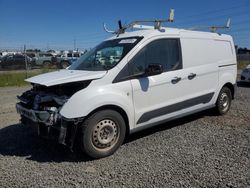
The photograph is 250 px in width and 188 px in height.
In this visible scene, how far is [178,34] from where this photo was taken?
18.2 feet

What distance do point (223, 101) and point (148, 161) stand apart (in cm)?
336

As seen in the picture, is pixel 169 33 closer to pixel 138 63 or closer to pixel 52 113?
pixel 138 63

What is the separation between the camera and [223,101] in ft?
22.0

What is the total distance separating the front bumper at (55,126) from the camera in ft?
13.3

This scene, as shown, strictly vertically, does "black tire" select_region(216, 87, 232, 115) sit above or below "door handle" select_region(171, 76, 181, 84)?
below

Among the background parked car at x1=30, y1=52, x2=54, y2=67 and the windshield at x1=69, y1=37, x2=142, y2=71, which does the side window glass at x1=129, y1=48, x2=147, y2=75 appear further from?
the background parked car at x1=30, y1=52, x2=54, y2=67

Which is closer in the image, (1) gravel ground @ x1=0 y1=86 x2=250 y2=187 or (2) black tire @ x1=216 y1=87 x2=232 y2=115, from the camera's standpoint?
(1) gravel ground @ x1=0 y1=86 x2=250 y2=187

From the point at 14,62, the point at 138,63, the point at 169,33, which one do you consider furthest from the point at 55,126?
the point at 14,62

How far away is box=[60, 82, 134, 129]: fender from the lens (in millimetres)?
4027

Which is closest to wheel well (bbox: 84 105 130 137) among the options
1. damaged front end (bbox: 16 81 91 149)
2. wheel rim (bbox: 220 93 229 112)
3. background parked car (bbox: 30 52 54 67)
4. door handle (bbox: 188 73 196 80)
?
damaged front end (bbox: 16 81 91 149)

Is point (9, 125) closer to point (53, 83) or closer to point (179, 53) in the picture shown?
point (53, 83)

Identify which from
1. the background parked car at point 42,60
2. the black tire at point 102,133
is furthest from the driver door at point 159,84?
the background parked car at point 42,60

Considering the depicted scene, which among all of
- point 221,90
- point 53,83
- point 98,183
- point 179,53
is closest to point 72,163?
point 98,183

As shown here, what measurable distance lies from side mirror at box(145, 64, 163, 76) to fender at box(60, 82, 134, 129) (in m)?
0.46
